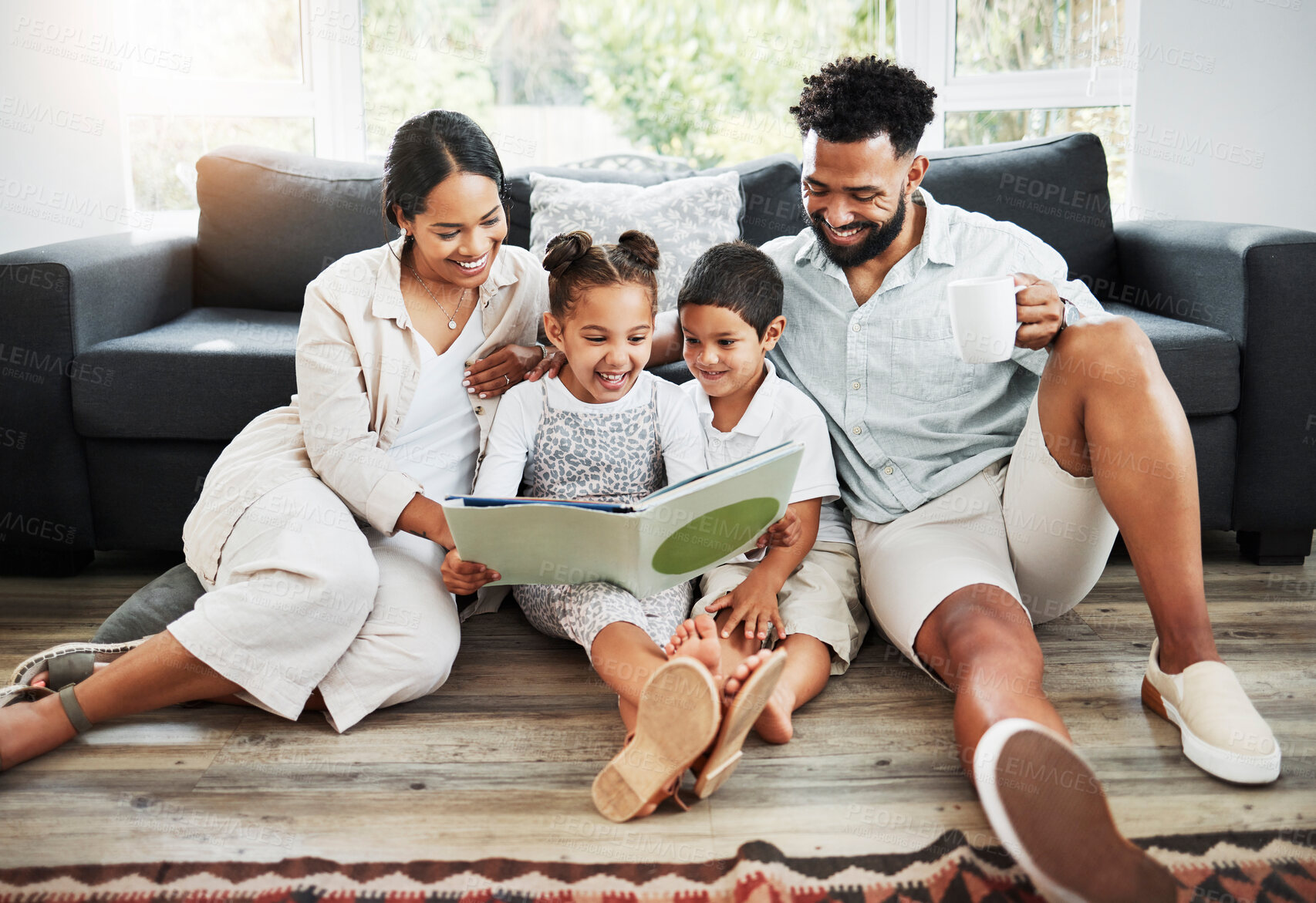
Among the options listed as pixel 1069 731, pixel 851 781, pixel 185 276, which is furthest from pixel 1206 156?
pixel 185 276

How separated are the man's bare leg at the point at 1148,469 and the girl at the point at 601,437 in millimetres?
560

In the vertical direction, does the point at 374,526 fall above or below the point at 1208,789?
above

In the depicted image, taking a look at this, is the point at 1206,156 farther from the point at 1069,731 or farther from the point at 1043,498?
the point at 1069,731

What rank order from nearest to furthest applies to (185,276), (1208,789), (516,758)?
(1208,789)
(516,758)
(185,276)

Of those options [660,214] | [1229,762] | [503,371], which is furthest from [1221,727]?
[660,214]

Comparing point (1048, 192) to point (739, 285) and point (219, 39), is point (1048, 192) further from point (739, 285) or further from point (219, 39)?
point (219, 39)

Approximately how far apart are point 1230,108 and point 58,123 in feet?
10.7

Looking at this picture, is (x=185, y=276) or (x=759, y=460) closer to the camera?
(x=759, y=460)

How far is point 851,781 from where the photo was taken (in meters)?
1.17

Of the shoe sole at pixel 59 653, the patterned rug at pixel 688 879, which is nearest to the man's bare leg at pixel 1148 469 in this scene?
the patterned rug at pixel 688 879

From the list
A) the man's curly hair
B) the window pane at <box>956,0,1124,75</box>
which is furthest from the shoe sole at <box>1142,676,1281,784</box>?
the window pane at <box>956,0,1124,75</box>

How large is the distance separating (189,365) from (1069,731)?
5.29 ft

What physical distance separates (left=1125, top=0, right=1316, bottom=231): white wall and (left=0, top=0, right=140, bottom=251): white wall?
116 inches

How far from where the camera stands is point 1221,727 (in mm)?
1129
